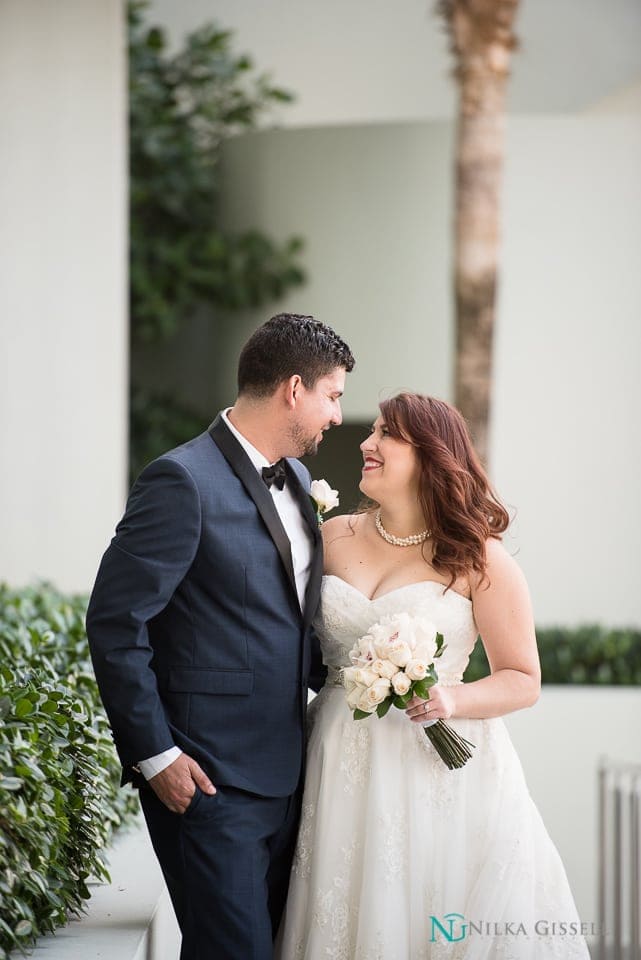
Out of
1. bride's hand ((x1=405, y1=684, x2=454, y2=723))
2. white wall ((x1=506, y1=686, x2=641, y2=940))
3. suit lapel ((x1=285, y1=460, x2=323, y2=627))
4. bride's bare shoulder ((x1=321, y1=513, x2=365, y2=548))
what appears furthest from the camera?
white wall ((x1=506, y1=686, x2=641, y2=940))

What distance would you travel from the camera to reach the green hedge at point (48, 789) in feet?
9.25

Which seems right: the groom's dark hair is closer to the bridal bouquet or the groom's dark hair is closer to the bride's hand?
the bridal bouquet

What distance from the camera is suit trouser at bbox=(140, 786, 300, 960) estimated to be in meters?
2.89

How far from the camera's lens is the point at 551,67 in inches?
484

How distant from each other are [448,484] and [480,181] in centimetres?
755

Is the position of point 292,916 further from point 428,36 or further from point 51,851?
point 428,36

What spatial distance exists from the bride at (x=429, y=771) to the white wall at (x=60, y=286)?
5728 millimetres

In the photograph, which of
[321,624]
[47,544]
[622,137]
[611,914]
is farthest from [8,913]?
[622,137]

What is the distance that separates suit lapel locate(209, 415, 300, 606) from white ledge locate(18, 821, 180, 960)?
1.06 m

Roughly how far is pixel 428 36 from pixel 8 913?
11775mm

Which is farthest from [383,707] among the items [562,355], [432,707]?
[562,355]

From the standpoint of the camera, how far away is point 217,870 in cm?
289

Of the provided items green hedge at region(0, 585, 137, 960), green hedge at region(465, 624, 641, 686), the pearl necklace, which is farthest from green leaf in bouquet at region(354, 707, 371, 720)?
green hedge at region(465, 624, 641, 686)

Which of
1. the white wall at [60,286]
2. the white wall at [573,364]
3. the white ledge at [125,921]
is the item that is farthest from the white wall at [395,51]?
the white ledge at [125,921]
